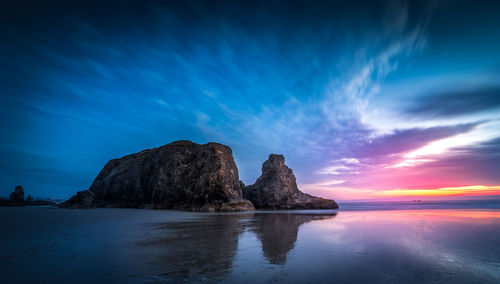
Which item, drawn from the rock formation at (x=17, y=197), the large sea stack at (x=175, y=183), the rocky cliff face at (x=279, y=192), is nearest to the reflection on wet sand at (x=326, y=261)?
the large sea stack at (x=175, y=183)

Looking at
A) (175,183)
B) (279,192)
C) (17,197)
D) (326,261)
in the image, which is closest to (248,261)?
(326,261)

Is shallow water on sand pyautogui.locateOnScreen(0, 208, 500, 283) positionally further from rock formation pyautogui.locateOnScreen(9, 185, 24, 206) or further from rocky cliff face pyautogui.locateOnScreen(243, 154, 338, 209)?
rock formation pyautogui.locateOnScreen(9, 185, 24, 206)

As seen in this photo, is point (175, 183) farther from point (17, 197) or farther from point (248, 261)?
point (17, 197)

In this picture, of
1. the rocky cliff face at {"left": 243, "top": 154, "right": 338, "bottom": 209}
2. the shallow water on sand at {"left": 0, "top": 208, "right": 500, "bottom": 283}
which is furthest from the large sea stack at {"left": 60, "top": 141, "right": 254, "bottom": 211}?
the shallow water on sand at {"left": 0, "top": 208, "right": 500, "bottom": 283}

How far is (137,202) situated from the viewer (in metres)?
54.9

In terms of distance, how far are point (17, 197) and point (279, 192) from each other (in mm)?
72170

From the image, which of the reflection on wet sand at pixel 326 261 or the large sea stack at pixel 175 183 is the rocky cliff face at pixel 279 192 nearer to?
the large sea stack at pixel 175 183

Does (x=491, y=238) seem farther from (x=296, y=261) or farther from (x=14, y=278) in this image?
(x=14, y=278)

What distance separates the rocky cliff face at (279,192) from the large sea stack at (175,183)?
15.1 meters

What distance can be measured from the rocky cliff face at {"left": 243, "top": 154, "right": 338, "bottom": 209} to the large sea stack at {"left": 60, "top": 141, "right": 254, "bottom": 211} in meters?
15.1

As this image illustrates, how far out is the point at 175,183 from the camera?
158 feet

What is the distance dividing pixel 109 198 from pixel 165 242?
197 ft

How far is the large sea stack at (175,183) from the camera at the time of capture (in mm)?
44875

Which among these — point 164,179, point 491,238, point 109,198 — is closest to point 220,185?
point 164,179
